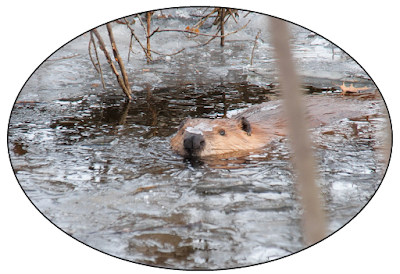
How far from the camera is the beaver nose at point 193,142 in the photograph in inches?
177

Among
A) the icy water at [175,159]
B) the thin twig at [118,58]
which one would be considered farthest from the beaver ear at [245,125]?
the thin twig at [118,58]

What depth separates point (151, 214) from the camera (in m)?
3.34

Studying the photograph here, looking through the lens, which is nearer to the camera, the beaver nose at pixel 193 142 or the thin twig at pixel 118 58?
the beaver nose at pixel 193 142

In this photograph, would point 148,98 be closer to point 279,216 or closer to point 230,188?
point 230,188

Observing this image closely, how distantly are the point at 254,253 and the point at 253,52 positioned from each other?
3846 mm

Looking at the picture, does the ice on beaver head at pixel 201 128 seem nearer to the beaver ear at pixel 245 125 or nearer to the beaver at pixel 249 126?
the beaver at pixel 249 126

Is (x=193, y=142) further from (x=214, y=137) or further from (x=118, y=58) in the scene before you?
(x=118, y=58)

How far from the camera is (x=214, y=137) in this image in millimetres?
4848

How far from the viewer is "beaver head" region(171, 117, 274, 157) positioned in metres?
4.58

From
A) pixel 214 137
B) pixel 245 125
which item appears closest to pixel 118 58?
pixel 214 137

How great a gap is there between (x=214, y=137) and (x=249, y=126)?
20.8 inches

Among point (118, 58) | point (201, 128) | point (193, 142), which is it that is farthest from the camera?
point (118, 58)

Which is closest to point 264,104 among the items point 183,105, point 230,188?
point 183,105

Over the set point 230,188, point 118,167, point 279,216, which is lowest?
point 279,216
